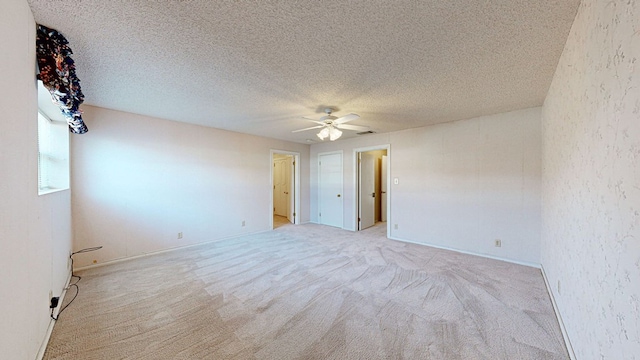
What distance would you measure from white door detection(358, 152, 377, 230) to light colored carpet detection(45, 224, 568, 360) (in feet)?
7.05

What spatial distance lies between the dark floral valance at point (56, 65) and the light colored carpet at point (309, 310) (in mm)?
1989

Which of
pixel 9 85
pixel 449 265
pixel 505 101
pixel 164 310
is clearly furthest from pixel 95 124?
pixel 505 101

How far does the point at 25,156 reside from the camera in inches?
54.2

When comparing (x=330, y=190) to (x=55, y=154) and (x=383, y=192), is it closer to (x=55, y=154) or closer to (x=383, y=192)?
(x=383, y=192)

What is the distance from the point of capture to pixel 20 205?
1304 millimetres

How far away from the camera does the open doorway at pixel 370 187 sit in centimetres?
551

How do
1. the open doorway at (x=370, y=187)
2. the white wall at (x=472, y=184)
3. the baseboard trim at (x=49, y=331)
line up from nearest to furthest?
the baseboard trim at (x=49, y=331)
the white wall at (x=472, y=184)
the open doorway at (x=370, y=187)

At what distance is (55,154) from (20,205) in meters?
2.21

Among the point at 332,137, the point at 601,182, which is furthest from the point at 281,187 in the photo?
the point at 601,182

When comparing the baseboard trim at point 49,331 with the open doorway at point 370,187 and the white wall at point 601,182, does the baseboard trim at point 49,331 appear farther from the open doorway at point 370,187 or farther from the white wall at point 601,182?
the open doorway at point 370,187

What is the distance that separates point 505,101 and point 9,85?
460cm

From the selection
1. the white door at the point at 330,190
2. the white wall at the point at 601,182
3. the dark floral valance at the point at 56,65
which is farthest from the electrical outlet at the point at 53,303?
→ the white door at the point at 330,190

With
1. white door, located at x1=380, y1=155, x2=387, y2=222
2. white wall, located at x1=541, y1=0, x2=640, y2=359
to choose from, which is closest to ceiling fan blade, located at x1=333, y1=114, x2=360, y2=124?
white wall, located at x1=541, y1=0, x2=640, y2=359

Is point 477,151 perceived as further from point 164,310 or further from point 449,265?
point 164,310
